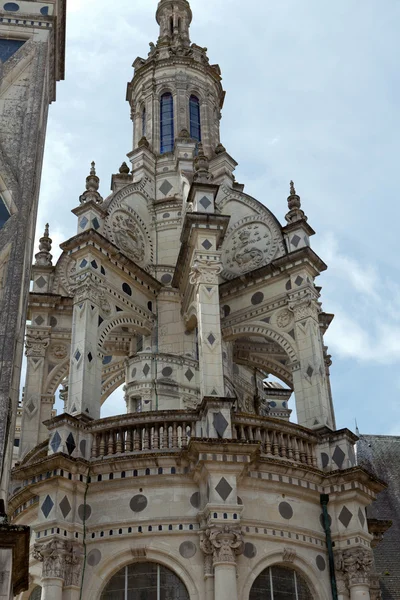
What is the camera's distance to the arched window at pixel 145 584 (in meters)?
16.9

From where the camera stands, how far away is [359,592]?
17.7 metres

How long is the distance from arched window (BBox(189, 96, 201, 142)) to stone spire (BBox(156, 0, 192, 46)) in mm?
4092

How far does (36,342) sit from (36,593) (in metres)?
8.33

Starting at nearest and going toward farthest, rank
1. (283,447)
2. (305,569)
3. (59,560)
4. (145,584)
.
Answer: (59,560) → (145,584) → (305,569) → (283,447)

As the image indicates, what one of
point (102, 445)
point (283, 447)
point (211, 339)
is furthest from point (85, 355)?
point (283, 447)

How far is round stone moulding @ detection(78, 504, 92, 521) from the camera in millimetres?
17875

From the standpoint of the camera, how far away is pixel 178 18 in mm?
34812

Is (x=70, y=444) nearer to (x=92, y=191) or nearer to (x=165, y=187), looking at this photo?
(x=92, y=191)

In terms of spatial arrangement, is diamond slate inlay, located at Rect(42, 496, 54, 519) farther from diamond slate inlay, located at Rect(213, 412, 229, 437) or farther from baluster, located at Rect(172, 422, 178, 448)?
diamond slate inlay, located at Rect(213, 412, 229, 437)

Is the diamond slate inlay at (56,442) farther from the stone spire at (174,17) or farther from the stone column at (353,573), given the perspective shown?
the stone spire at (174,17)

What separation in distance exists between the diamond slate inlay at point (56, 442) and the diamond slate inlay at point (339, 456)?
682 cm

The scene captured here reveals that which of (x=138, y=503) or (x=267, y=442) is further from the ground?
(x=267, y=442)

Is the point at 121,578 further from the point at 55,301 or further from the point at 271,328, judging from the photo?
the point at 55,301

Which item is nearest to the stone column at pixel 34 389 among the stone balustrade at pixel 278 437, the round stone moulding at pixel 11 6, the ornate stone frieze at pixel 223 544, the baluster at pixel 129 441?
the baluster at pixel 129 441
